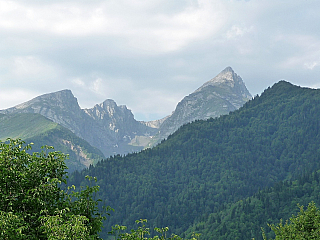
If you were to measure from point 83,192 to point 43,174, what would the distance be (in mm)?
4313

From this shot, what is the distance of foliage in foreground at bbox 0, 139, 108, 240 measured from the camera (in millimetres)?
25078

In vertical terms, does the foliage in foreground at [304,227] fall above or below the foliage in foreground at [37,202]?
below

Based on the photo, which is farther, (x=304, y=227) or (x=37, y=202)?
(x=304, y=227)

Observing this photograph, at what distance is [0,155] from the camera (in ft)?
91.4

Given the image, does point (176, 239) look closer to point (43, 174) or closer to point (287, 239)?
point (43, 174)

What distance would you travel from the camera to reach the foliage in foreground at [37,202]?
2508cm

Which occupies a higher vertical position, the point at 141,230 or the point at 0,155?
the point at 0,155

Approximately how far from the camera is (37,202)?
92.1ft

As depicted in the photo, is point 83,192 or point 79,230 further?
point 83,192

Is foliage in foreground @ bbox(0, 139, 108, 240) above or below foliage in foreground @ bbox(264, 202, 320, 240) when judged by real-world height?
above

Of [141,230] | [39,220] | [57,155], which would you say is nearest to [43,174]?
[57,155]

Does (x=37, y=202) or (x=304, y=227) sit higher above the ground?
(x=37, y=202)

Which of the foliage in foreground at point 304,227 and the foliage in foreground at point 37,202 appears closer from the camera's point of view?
the foliage in foreground at point 37,202

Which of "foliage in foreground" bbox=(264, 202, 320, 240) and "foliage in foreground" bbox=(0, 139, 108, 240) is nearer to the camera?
"foliage in foreground" bbox=(0, 139, 108, 240)
